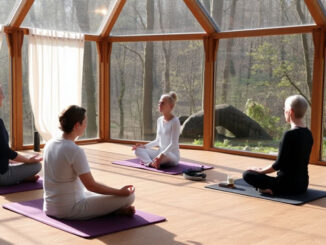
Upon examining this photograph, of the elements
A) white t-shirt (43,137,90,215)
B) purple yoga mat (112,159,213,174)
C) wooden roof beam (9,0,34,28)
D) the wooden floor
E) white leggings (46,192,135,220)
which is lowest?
the wooden floor

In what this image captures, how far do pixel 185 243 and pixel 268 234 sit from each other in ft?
2.15

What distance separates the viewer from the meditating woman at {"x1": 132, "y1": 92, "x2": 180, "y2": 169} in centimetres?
566

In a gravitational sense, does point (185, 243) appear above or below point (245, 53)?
below

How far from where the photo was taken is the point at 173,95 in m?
5.71

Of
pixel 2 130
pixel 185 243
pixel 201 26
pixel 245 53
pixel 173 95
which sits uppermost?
pixel 201 26

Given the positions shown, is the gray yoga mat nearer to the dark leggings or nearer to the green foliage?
the dark leggings

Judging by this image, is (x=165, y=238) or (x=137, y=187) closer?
(x=165, y=238)

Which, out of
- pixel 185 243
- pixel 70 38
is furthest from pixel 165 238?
pixel 70 38

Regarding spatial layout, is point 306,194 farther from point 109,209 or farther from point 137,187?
point 109,209

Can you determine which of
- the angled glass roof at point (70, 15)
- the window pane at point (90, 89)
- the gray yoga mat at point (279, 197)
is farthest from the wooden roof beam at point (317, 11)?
the window pane at point (90, 89)

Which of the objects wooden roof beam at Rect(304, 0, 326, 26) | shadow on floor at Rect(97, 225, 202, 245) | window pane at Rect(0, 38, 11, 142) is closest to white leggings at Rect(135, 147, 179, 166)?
shadow on floor at Rect(97, 225, 202, 245)

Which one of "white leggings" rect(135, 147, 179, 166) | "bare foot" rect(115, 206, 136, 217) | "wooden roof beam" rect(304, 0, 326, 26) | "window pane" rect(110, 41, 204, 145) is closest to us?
"bare foot" rect(115, 206, 136, 217)

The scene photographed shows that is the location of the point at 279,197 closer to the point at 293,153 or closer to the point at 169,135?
the point at 293,153

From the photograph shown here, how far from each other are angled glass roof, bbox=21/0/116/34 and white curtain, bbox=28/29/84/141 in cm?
23
